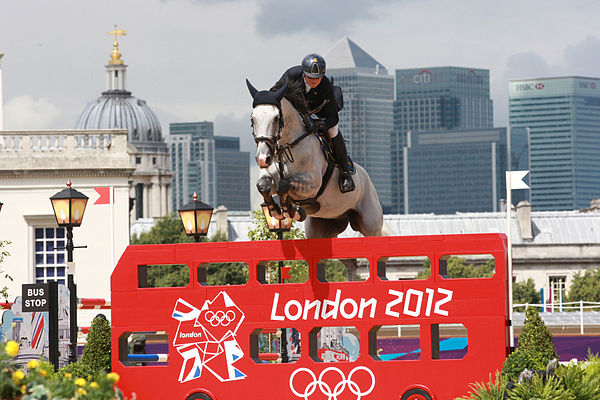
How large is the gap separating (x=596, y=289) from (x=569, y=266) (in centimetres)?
1105

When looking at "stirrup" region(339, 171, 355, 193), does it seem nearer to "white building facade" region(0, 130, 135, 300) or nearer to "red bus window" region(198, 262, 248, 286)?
"white building facade" region(0, 130, 135, 300)

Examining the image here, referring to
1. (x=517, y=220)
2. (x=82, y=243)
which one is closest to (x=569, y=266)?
(x=517, y=220)

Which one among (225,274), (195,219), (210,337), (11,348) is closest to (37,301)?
(195,219)

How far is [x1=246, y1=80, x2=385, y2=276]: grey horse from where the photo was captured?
16.0 m

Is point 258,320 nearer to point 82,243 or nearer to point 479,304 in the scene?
point 479,304

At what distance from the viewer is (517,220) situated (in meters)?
97.7

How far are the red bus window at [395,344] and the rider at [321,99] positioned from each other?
240 cm

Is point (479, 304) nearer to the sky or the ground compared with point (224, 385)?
nearer to the sky

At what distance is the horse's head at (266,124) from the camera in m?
15.9

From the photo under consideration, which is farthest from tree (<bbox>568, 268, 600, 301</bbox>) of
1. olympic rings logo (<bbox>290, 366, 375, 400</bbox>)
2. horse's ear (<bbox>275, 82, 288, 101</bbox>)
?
horse's ear (<bbox>275, 82, 288, 101</bbox>)

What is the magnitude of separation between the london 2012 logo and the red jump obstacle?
0.04 feet

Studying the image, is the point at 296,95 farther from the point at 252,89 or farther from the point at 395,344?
the point at 395,344

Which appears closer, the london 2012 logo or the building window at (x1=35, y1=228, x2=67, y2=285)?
the london 2012 logo

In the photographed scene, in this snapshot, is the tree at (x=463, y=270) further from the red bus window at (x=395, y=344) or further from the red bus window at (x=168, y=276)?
the red bus window at (x=395, y=344)
